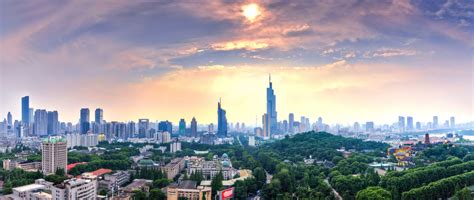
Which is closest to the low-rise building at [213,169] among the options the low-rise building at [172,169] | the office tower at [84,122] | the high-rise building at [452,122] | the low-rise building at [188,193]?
the low-rise building at [172,169]

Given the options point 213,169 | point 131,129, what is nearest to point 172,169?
point 213,169

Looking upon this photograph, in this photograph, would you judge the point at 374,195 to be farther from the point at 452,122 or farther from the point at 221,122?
the point at 452,122

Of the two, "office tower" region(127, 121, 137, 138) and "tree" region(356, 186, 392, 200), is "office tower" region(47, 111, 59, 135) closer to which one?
"office tower" region(127, 121, 137, 138)

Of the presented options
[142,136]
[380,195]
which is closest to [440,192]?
[380,195]

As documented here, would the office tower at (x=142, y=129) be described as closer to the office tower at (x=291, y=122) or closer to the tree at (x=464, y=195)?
the office tower at (x=291, y=122)

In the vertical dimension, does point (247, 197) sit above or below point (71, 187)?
below

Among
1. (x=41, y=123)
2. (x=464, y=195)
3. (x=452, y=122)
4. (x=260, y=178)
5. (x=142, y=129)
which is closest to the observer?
(x=464, y=195)

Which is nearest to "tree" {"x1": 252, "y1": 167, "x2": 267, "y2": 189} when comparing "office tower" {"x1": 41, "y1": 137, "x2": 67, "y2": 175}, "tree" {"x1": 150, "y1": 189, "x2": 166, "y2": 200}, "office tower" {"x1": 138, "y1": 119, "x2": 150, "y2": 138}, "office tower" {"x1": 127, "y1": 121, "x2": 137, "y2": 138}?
"tree" {"x1": 150, "y1": 189, "x2": 166, "y2": 200}

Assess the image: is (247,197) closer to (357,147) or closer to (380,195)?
(380,195)
